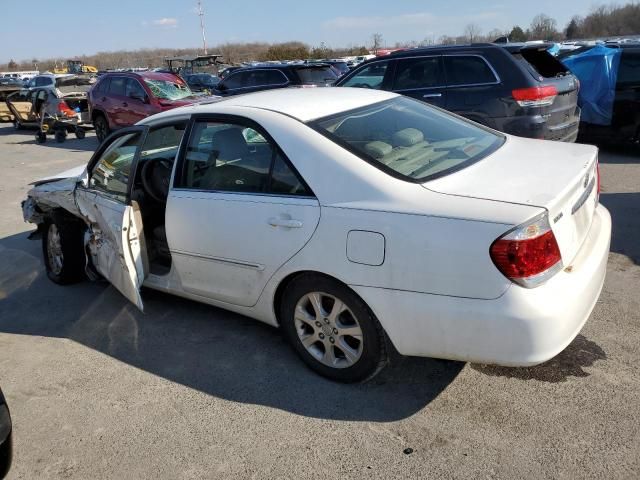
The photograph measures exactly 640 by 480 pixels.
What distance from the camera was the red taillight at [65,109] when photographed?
15828mm

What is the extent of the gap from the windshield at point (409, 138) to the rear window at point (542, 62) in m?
3.81

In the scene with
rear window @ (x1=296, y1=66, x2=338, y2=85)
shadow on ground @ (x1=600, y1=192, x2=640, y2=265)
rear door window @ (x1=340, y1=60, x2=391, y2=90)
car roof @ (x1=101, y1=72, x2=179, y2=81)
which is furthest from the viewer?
car roof @ (x1=101, y1=72, x2=179, y2=81)

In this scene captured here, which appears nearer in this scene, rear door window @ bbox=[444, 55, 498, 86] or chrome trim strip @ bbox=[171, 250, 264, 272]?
chrome trim strip @ bbox=[171, 250, 264, 272]

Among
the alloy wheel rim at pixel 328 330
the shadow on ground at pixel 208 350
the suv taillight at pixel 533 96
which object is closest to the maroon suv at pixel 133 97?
the suv taillight at pixel 533 96

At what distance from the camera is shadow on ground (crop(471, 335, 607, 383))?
3090 millimetres

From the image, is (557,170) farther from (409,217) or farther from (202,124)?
(202,124)

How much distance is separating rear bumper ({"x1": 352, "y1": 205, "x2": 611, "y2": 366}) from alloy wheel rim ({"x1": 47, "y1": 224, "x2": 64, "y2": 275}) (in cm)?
333

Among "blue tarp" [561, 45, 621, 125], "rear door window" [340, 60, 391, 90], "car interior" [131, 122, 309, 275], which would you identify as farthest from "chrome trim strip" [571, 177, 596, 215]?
"blue tarp" [561, 45, 621, 125]

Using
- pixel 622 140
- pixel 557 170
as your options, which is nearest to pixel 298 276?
pixel 557 170

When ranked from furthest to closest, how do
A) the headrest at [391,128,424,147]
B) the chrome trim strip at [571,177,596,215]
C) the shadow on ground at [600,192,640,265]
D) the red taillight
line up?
1. the red taillight
2. the shadow on ground at [600,192,640,265]
3. the headrest at [391,128,424,147]
4. the chrome trim strip at [571,177,596,215]

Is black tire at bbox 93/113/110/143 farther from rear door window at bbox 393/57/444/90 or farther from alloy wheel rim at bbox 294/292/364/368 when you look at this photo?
alloy wheel rim at bbox 294/292/364/368

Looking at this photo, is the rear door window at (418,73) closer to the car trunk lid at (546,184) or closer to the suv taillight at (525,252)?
the car trunk lid at (546,184)

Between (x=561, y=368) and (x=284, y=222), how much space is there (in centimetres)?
176

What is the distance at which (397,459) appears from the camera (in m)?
2.57
